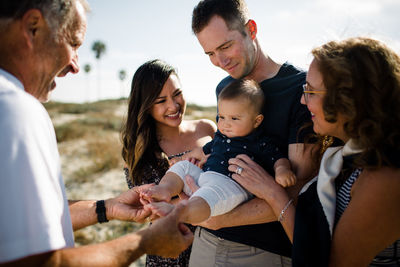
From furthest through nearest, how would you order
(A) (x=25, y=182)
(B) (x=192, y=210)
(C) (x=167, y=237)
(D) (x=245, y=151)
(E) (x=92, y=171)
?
(E) (x=92, y=171) < (D) (x=245, y=151) < (B) (x=192, y=210) < (C) (x=167, y=237) < (A) (x=25, y=182)

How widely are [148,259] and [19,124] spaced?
2.69m

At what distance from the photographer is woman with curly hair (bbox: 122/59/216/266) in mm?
3430

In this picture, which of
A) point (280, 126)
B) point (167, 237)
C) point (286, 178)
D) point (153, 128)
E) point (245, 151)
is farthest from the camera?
point (153, 128)

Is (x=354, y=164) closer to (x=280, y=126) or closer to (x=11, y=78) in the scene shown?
(x=280, y=126)

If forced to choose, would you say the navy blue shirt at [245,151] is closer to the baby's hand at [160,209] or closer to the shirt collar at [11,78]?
the baby's hand at [160,209]

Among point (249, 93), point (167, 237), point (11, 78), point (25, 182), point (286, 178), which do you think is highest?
point (11, 78)

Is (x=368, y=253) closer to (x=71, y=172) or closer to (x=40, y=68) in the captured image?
(x=40, y=68)

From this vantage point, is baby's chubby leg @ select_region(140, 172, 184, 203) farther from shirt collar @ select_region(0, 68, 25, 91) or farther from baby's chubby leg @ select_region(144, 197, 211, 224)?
shirt collar @ select_region(0, 68, 25, 91)

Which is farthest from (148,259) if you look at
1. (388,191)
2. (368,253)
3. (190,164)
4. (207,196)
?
(388,191)

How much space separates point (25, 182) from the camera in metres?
1.23

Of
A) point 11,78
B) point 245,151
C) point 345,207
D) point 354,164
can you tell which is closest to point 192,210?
point 245,151

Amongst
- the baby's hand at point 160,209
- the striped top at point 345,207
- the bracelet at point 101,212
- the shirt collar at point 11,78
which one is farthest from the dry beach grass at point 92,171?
the shirt collar at point 11,78

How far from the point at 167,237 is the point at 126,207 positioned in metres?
1.18

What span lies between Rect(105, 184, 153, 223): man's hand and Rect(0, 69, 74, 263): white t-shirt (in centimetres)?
147
